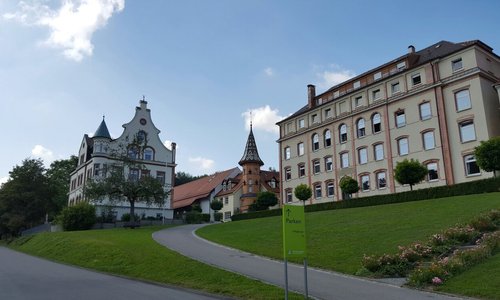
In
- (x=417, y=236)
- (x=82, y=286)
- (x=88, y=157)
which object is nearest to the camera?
(x=82, y=286)

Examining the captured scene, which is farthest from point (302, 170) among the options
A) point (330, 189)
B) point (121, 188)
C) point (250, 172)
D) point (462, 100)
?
point (121, 188)

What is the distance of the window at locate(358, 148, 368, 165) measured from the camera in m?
50.1

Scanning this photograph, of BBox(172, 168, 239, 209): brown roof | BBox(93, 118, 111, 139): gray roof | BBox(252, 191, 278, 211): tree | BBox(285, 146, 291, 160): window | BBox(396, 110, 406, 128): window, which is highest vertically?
BBox(93, 118, 111, 139): gray roof

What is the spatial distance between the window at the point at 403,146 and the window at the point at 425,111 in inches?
116

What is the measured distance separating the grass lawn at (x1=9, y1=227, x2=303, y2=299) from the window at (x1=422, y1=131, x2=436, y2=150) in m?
29.8

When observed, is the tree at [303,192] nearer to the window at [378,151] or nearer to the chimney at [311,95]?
the window at [378,151]

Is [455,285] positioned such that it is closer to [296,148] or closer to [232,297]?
[232,297]

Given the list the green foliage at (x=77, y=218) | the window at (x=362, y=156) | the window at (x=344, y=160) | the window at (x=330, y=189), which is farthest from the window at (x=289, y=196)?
the green foliage at (x=77, y=218)

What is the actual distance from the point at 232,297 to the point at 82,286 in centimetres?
573

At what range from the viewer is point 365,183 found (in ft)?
163

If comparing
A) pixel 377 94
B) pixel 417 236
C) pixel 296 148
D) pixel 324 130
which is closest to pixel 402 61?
pixel 377 94

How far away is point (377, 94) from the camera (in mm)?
50219

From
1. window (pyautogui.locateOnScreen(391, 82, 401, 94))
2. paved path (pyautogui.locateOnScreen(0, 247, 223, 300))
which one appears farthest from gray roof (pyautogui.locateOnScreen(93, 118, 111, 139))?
paved path (pyautogui.locateOnScreen(0, 247, 223, 300))

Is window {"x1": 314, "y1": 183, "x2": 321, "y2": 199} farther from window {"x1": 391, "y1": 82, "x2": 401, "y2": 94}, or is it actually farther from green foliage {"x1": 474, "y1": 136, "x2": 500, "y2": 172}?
green foliage {"x1": 474, "y1": 136, "x2": 500, "y2": 172}
